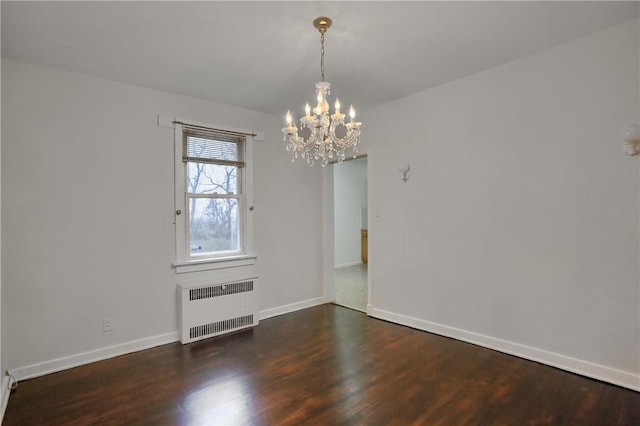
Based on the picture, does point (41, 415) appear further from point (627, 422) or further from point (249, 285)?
point (627, 422)

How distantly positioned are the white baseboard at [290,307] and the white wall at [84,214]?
102 centimetres

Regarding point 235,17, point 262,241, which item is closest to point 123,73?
point 235,17

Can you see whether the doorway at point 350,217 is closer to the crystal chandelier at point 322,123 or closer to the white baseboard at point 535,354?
the white baseboard at point 535,354

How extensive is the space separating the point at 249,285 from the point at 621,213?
3.45 meters

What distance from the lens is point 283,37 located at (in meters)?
2.42

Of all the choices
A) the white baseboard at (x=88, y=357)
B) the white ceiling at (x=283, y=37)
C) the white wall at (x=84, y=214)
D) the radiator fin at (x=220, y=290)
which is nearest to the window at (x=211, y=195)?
the white wall at (x=84, y=214)

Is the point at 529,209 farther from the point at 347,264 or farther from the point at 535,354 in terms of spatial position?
the point at 347,264

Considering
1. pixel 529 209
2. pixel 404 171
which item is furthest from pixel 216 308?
pixel 529 209

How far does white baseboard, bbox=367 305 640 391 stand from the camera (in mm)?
2388

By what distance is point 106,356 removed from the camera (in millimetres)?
3021

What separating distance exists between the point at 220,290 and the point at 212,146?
164 centimetres

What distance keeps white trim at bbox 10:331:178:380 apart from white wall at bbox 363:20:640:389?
258 cm

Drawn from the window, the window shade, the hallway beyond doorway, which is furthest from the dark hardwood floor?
the window shade

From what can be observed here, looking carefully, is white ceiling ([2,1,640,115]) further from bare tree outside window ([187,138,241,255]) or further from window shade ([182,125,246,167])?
bare tree outside window ([187,138,241,255])
